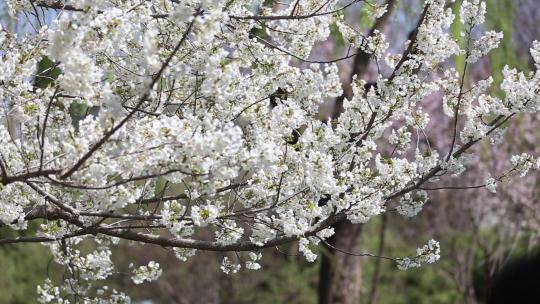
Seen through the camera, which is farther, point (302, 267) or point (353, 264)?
point (302, 267)

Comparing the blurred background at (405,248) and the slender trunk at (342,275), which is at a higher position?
the blurred background at (405,248)

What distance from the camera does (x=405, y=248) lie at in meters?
15.1

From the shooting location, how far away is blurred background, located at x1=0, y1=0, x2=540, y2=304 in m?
7.23

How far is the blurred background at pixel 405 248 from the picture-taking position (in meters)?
7.23

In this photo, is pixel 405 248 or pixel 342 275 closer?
pixel 342 275

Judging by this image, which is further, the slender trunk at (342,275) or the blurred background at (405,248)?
the slender trunk at (342,275)

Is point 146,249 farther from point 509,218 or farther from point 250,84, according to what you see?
point 250,84

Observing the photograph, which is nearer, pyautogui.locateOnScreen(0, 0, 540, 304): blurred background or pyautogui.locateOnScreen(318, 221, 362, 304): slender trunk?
pyautogui.locateOnScreen(0, 0, 540, 304): blurred background

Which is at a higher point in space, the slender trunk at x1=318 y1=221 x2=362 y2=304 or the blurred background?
the blurred background

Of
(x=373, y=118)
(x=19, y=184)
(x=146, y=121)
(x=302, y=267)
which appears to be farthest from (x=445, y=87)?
(x=302, y=267)

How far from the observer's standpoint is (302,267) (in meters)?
15.0

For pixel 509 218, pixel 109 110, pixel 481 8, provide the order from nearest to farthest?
pixel 109 110 → pixel 481 8 → pixel 509 218

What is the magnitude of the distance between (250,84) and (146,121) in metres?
0.70

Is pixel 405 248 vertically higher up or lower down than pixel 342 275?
higher up
